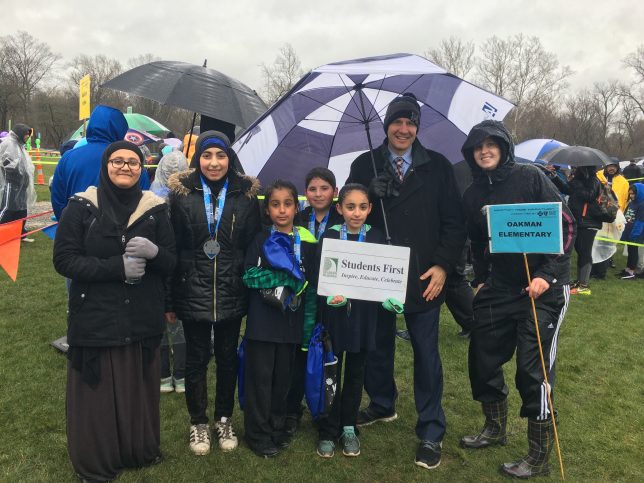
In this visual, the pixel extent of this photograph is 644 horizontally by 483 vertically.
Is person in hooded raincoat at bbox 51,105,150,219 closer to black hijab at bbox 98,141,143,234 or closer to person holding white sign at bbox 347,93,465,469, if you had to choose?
black hijab at bbox 98,141,143,234

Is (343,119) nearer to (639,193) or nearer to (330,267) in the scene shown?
(330,267)

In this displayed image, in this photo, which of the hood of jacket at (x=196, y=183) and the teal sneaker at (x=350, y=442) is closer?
the hood of jacket at (x=196, y=183)

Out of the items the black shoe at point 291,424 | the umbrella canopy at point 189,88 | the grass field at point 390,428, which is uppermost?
the umbrella canopy at point 189,88

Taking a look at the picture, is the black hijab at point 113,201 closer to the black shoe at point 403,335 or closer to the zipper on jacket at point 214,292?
the zipper on jacket at point 214,292

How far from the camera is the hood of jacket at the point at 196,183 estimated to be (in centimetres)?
292

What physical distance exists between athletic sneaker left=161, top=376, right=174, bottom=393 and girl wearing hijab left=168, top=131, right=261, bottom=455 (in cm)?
103

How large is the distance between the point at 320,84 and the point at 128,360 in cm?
221

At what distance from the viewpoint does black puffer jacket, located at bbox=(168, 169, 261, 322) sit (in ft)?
9.46

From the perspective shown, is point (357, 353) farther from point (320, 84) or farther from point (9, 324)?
point (9, 324)

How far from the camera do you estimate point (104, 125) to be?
11.7 ft

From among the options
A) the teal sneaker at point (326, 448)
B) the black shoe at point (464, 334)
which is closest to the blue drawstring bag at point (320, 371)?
the teal sneaker at point (326, 448)

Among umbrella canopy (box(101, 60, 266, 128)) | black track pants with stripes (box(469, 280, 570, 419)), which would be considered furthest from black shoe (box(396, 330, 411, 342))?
umbrella canopy (box(101, 60, 266, 128))

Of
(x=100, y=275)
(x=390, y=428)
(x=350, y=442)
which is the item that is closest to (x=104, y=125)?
(x=100, y=275)

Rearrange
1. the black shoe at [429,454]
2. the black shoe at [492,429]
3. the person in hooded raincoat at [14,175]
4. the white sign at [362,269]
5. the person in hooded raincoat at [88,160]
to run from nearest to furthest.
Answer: the white sign at [362,269], the black shoe at [429,454], the black shoe at [492,429], the person in hooded raincoat at [88,160], the person in hooded raincoat at [14,175]
